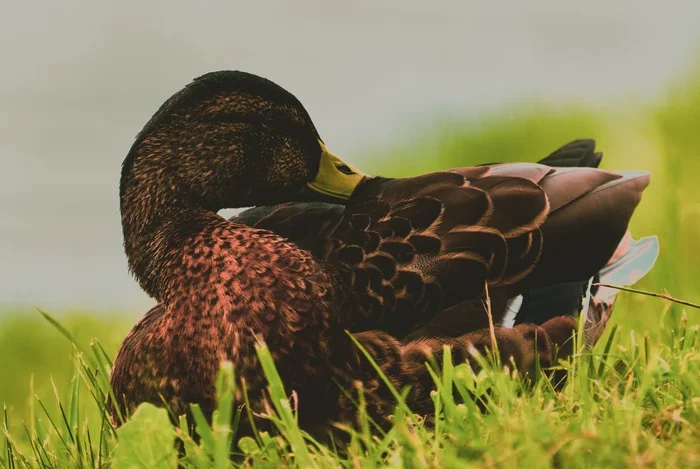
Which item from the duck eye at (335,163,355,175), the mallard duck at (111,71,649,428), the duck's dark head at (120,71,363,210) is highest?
the duck's dark head at (120,71,363,210)

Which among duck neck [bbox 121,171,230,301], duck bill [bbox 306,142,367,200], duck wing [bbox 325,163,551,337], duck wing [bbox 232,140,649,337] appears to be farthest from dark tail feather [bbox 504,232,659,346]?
duck neck [bbox 121,171,230,301]

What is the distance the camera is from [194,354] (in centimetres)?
318

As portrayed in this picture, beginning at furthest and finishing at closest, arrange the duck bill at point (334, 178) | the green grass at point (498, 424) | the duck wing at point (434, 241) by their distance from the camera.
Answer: the duck bill at point (334, 178) < the duck wing at point (434, 241) < the green grass at point (498, 424)

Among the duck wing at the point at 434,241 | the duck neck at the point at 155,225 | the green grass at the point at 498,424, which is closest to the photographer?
the green grass at the point at 498,424

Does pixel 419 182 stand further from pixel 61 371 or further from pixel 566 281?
pixel 61 371

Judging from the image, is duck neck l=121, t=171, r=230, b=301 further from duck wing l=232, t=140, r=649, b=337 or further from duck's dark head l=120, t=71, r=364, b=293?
duck wing l=232, t=140, r=649, b=337

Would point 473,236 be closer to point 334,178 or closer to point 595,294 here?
point 334,178

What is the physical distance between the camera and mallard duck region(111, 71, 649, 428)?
321cm

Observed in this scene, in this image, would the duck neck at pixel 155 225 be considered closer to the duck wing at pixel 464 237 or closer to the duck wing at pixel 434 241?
the duck wing at pixel 464 237

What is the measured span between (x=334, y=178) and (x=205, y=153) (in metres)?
0.52

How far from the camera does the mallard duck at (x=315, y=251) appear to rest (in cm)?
321

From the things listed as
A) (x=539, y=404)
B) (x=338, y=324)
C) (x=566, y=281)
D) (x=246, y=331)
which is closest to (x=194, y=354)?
(x=246, y=331)

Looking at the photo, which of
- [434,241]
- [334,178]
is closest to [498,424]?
[434,241]

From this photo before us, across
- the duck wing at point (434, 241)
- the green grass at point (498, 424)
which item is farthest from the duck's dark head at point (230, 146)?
the green grass at point (498, 424)
